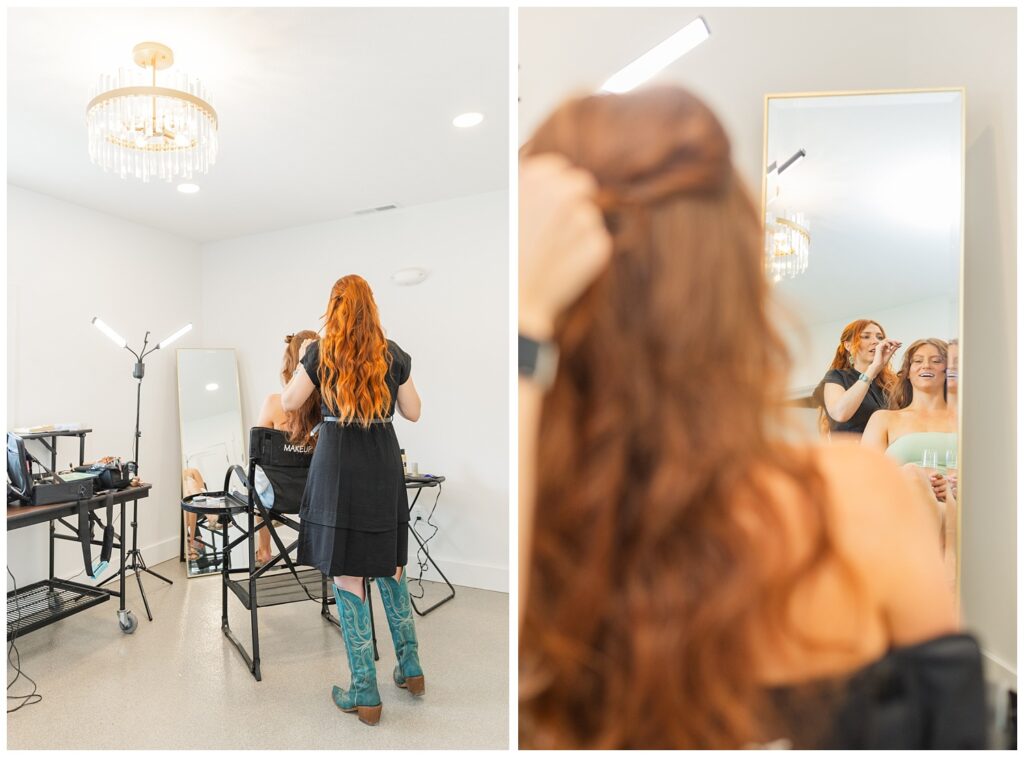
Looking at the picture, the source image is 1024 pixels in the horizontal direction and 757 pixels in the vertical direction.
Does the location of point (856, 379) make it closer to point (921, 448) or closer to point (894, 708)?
point (921, 448)

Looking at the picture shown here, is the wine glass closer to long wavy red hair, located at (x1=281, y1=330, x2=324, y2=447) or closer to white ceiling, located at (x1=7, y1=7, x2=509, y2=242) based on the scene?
white ceiling, located at (x1=7, y1=7, x2=509, y2=242)

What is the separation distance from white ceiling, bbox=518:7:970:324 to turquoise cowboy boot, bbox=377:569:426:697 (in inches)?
64.0

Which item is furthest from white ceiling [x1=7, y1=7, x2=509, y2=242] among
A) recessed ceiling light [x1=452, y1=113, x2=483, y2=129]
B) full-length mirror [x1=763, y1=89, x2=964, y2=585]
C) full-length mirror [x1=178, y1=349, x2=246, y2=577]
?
full-length mirror [x1=763, y1=89, x2=964, y2=585]

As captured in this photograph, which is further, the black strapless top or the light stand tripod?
the light stand tripod

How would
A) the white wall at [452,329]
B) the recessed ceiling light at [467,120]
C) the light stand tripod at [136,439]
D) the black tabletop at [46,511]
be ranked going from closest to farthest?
the black tabletop at [46,511] → the recessed ceiling light at [467,120] → the light stand tripod at [136,439] → the white wall at [452,329]

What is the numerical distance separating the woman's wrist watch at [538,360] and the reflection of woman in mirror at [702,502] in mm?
11

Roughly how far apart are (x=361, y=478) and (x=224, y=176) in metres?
1.95

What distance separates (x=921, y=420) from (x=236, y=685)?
2326 millimetres

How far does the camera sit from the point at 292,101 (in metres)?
2.15

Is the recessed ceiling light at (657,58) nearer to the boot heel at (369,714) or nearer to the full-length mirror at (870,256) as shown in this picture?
the full-length mirror at (870,256)

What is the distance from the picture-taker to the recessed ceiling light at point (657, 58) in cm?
98

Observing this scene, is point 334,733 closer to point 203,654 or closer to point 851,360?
point 203,654

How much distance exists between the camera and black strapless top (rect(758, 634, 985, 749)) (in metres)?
0.96

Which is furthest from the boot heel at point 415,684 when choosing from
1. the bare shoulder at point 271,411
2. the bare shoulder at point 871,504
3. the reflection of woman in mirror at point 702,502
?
the bare shoulder at point 871,504
